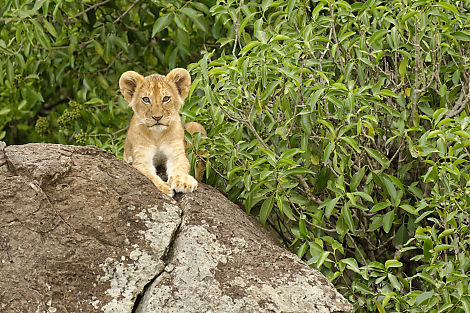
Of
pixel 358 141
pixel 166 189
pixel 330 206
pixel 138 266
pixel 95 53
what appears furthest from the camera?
pixel 95 53

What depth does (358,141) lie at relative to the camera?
605 cm

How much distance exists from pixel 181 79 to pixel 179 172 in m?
0.74

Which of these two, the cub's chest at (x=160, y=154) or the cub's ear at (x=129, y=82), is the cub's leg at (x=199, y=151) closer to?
the cub's chest at (x=160, y=154)

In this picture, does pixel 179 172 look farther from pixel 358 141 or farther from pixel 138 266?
pixel 358 141

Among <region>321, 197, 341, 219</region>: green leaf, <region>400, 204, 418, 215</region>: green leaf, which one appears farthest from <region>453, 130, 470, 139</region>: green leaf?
<region>321, 197, 341, 219</region>: green leaf

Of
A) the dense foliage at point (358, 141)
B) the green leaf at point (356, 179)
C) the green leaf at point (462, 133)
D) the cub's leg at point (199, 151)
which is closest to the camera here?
the green leaf at point (462, 133)

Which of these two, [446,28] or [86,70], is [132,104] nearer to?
[446,28]

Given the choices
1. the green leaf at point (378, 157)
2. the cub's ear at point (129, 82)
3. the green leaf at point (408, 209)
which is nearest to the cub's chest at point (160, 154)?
the cub's ear at point (129, 82)

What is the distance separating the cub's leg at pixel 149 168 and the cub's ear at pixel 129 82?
0.46 meters

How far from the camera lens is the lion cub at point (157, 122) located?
547cm

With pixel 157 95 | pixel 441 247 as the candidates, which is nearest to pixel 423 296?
pixel 441 247

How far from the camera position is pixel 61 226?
15.6 feet

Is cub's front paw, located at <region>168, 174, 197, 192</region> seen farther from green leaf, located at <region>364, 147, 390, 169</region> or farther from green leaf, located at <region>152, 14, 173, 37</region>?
green leaf, located at <region>152, 14, 173, 37</region>

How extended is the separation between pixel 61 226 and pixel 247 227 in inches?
51.7
